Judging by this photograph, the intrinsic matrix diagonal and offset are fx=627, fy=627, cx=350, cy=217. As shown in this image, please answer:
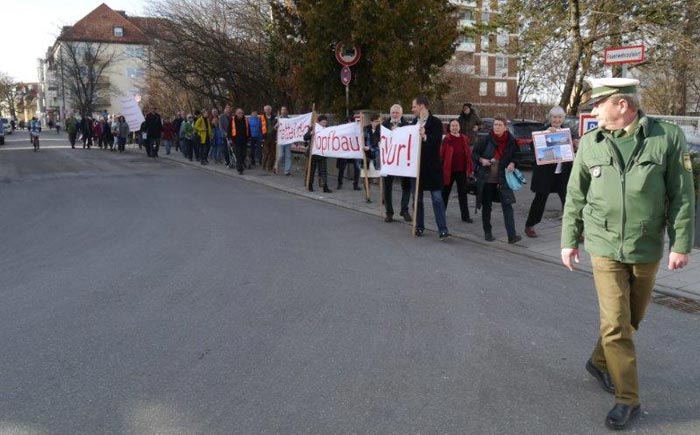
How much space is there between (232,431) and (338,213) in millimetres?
8085

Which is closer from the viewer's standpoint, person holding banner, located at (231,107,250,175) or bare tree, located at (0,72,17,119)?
person holding banner, located at (231,107,250,175)

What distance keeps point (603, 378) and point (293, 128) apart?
12524 mm

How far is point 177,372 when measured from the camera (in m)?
4.17

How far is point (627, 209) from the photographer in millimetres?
3438

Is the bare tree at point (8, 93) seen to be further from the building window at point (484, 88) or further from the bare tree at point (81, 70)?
the building window at point (484, 88)

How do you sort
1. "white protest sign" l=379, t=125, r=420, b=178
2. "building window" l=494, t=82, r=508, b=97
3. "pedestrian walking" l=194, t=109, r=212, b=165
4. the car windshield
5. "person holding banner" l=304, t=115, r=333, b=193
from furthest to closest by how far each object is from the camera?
1. "building window" l=494, t=82, r=508, b=97
2. "pedestrian walking" l=194, t=109, r=212, b=165
3. the car windshield
4. "person holding banner" l=304, t=115, r=333, b=193
5. "white protest sign" l=379, t=125, r=420, b=178

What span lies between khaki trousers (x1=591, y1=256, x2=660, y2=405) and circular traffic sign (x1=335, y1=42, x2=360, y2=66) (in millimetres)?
12672

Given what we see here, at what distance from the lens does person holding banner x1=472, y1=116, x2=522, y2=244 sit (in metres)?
8.60

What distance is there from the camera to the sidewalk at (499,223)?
6770 mm

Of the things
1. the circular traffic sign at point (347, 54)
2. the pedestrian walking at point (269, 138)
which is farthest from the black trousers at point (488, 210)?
the pedestrian walking at point (269, 138)

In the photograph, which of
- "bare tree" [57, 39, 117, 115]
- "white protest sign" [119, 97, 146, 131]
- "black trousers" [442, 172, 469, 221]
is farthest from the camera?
"bare tree" [57, 39, 117, 115]

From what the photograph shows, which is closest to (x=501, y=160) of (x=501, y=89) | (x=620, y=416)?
(x=620, y=416)

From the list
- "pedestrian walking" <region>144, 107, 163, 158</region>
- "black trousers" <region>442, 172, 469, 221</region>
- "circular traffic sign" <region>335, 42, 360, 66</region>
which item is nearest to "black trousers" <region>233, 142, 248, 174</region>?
"circular traffic sign" <region>335, 42, 360, 66</region>

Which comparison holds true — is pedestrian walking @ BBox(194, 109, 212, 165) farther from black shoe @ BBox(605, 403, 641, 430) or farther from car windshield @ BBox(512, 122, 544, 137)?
black shoe @ BBox(605, 403, 641, 430)
